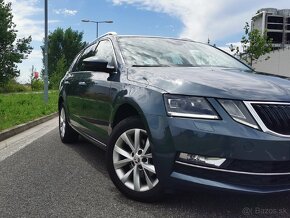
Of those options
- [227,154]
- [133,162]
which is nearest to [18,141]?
[133,162]

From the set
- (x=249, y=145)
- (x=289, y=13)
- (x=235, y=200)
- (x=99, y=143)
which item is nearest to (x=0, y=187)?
(x=99, y=143)

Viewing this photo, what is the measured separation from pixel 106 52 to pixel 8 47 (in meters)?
35.8

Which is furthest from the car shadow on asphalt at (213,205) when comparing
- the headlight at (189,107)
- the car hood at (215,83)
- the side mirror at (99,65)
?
the side mirror at (99,65)

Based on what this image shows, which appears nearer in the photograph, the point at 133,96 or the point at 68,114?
the point at 133,96

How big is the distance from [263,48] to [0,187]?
32.8 meters

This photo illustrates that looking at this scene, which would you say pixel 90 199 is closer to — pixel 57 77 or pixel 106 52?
pixel 106 52

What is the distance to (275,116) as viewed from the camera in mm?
3184

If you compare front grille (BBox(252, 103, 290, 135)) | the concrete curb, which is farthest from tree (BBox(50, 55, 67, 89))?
front grille (BBox(252, 103, 290, 135))

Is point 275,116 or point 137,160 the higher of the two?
point 275,116

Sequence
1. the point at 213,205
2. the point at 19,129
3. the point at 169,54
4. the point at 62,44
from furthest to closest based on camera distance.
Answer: the point at 62,44 < the point at 19,129 < the point at 169,54 < the point at 213,205

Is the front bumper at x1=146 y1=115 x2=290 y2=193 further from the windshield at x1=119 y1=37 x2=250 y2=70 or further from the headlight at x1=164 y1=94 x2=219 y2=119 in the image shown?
the windshield at x1=119 y1=37 x2=250 y2=70

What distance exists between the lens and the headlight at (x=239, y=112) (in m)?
3.14

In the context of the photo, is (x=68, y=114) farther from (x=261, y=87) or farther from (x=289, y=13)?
(x=289, y=13)

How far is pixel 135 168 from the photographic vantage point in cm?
377
